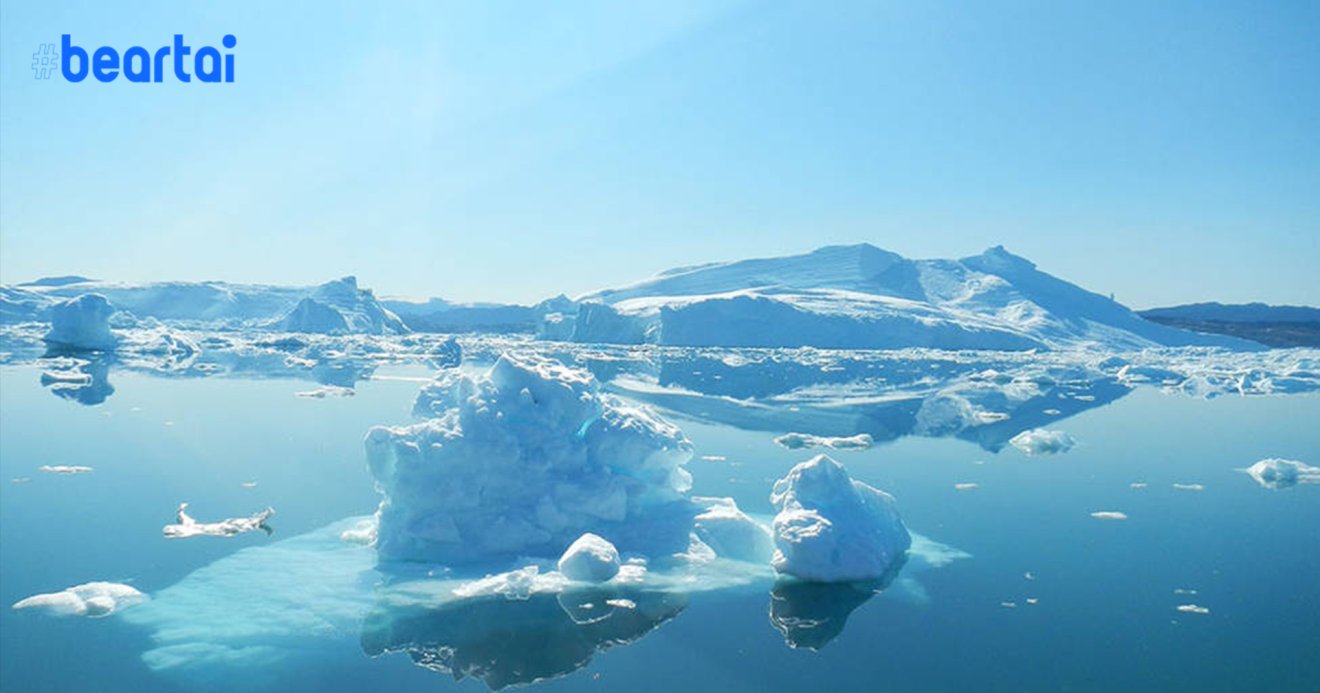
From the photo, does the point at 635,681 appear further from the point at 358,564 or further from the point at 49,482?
the point at 49,482

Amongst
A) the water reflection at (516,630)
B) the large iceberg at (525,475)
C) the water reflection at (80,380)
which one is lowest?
the water reflection at (516,630)

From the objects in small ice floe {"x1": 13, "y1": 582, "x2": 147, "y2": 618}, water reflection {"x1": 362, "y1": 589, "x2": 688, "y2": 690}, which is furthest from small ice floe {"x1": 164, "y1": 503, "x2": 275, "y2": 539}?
water reflection {"x1": 362, "y1": 589, "x2": 688, "y2": 690}

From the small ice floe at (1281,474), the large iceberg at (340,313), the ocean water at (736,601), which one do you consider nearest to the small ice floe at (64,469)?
the ocean water at (736,601)

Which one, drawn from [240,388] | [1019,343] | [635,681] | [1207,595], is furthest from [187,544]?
[1019,343]

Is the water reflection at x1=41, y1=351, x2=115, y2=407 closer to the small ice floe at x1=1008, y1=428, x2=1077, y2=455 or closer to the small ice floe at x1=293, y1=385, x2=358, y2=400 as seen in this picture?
the small ice floe at x1=293, y1=385, x2=358, y2=400

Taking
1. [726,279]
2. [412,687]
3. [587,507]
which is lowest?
[412,687]

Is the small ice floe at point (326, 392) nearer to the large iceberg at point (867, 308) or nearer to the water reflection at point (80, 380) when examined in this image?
the water reflection at point (80, 380)

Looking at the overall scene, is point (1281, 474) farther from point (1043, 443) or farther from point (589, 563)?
point (589, 563)
